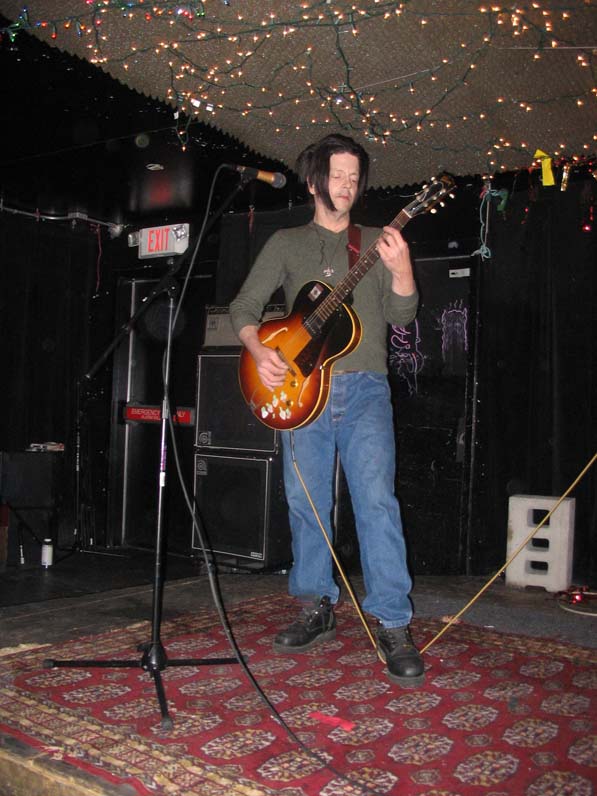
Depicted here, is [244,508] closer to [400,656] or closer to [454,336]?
[454,336]

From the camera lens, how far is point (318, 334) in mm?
2357

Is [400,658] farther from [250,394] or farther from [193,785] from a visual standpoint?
[250,394]

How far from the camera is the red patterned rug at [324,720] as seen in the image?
155 centimetres

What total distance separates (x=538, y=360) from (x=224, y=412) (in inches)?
76.4

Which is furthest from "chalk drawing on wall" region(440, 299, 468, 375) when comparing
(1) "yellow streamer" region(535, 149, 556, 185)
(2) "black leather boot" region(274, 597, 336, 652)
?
(2) "black leather boot" region(274, 597, 336, 652)

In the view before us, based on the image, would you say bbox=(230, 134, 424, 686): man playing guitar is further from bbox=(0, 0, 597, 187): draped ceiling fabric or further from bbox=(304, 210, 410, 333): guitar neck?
bbox=(0, 0, 597, 187): draped ceiling fabric

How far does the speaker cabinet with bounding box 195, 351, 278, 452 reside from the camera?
4.32 meters

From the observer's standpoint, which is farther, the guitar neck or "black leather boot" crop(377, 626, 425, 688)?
the guitar neck

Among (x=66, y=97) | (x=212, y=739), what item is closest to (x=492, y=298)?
(x=66, y=97)

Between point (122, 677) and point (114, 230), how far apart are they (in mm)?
4488

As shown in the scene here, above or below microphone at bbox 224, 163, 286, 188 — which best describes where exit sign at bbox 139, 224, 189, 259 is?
above

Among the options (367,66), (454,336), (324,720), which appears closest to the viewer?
(324,720)

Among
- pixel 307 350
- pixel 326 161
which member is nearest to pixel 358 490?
pixel 307 350

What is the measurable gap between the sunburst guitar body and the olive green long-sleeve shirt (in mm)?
61
